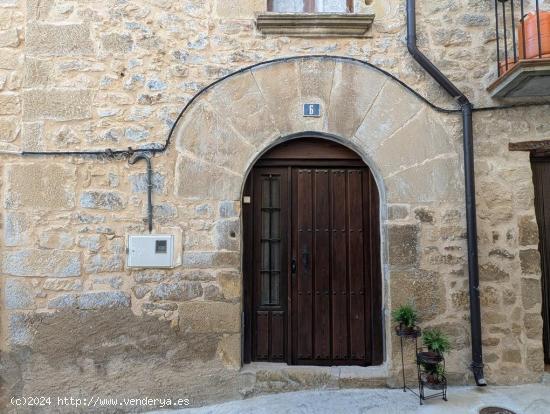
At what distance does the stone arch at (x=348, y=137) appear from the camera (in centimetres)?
324

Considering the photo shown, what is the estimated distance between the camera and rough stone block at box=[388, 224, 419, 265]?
3.24 metres

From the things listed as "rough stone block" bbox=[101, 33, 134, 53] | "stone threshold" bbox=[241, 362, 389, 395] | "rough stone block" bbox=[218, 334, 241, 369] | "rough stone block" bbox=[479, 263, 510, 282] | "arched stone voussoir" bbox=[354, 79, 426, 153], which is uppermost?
"rough stone block" bbox=[101, 33, 134, 53]

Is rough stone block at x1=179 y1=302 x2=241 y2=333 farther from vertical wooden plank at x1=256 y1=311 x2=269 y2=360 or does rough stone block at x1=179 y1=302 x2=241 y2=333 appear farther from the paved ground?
the paved ground

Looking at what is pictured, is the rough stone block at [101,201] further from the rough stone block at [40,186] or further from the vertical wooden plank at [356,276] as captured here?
the vertical wooden plank at [356,276]

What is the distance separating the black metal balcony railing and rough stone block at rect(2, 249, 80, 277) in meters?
3.76

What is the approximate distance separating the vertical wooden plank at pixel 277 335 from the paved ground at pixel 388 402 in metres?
0.34

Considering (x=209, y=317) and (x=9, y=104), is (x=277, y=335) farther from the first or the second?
(x=9, y=104)

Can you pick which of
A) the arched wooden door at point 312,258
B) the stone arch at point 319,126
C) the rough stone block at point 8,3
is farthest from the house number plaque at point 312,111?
the rough stone block at point 8,3

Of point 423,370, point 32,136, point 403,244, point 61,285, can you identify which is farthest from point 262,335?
point 32,136

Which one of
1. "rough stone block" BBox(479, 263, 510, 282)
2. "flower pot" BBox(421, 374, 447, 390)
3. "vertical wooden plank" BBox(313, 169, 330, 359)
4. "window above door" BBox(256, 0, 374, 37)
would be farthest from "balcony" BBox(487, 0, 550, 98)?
→ "flower pot" BBox(421, 374, 447, 390)

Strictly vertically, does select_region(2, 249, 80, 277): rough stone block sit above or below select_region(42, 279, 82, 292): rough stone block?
above

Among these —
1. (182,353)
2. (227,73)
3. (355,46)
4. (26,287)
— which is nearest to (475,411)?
(182,353)

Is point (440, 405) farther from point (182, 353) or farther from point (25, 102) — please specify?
point (25, 102)

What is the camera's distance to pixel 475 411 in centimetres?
282
